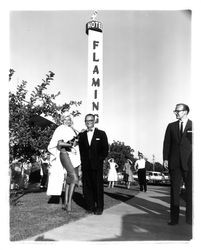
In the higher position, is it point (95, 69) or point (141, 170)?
point (95, 69)

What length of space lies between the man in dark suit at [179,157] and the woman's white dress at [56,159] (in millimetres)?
1817

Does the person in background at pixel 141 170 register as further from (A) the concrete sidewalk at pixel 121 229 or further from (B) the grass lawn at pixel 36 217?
(A) the concrete sidewalk at pixel 121 229

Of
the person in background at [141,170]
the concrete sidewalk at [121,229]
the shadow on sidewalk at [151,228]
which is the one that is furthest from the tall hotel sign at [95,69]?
the concrete sidewalk at [121,229]

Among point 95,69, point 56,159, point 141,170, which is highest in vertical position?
point 95,69

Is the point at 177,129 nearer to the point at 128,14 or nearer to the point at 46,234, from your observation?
the point at 128,14

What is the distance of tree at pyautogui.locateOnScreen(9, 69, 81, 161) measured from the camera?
308 inches

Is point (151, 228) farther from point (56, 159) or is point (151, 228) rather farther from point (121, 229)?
point (56, 159)

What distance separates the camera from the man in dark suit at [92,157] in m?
6.75

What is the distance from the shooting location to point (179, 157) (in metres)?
5.82

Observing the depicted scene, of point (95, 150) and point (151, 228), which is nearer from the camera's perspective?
point (151, 228)

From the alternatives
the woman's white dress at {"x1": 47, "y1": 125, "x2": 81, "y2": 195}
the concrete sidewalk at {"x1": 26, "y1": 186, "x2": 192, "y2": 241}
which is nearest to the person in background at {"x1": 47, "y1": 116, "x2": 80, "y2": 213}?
the woman's white dress at {"x1": 47, "y1": 125, "x2": 81, "y2": 195}

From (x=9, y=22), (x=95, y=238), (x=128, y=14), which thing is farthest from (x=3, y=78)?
(x=95, y=238)

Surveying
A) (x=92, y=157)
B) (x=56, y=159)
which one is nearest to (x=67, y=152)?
(x=92, y=157)

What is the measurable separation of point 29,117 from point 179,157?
136 inches
